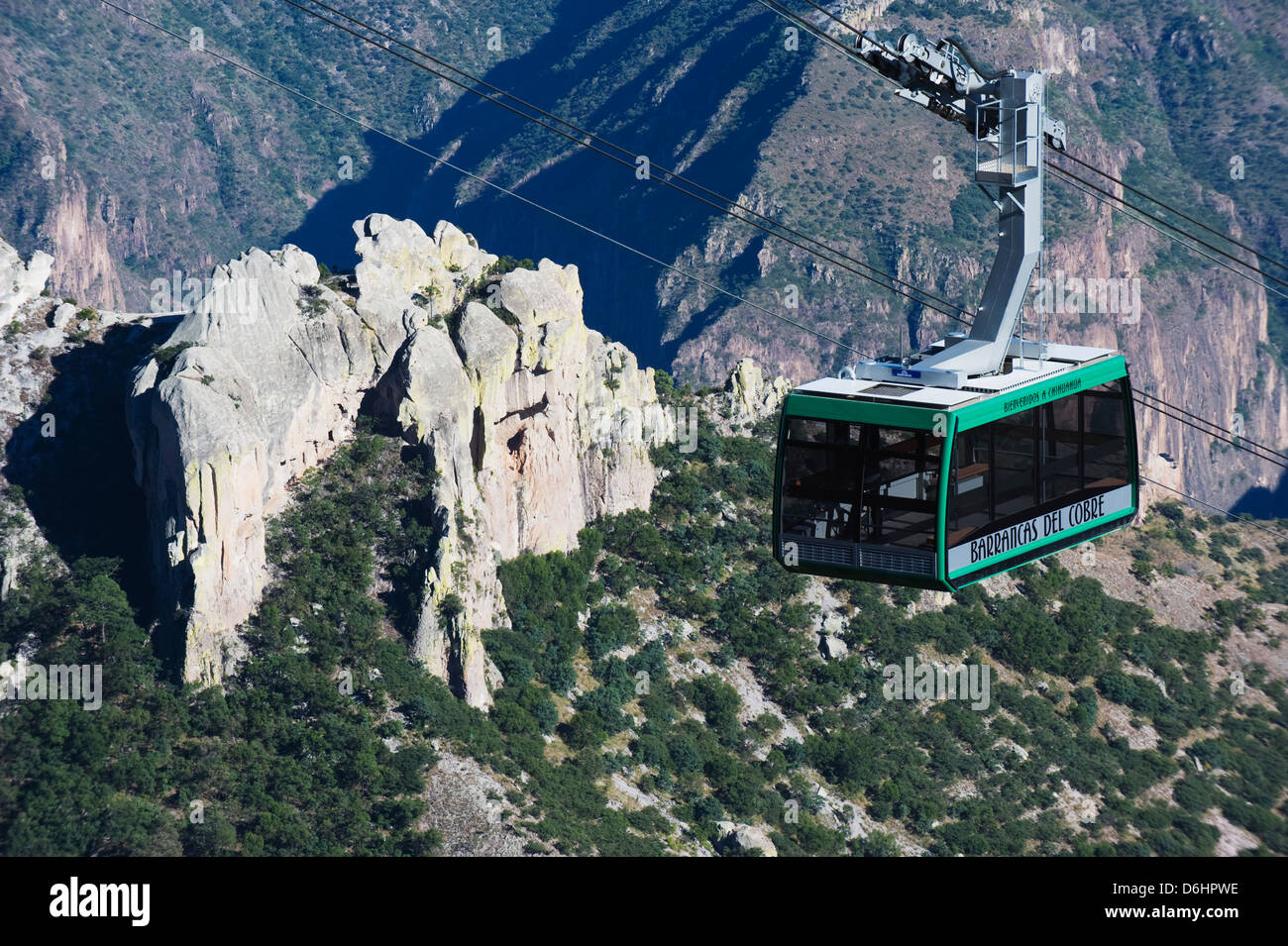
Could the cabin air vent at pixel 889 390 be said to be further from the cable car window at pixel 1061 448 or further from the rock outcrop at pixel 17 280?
the rock outcrop at pixel 17 280

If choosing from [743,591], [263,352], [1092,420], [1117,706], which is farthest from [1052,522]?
[1117,706]

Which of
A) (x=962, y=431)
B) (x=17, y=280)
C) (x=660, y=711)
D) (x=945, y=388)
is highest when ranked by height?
(x=17, y=280)

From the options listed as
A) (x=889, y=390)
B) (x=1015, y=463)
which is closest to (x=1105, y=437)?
(x=1015, y=463)

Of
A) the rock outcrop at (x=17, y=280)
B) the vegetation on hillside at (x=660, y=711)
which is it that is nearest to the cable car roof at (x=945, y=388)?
the vegetation on hillside at (x=660, y=711)

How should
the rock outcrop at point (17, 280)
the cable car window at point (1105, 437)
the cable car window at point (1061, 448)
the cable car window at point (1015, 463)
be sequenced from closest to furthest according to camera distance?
1. the cable car window at point (1015, 463)
2. the cable car window at point (1061, 448)
3. the cable car window at point (1105, 437)
4. the rock outcrop at point (17, 280)

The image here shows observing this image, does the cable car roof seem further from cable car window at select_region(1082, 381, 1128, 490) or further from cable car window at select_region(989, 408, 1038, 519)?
cable car window at select_region(1082, 381, 1128, 490)

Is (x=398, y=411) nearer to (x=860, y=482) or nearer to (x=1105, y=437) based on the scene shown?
(x=1105, y=437)

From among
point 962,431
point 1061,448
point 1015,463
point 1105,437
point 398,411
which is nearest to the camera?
point 962,431
